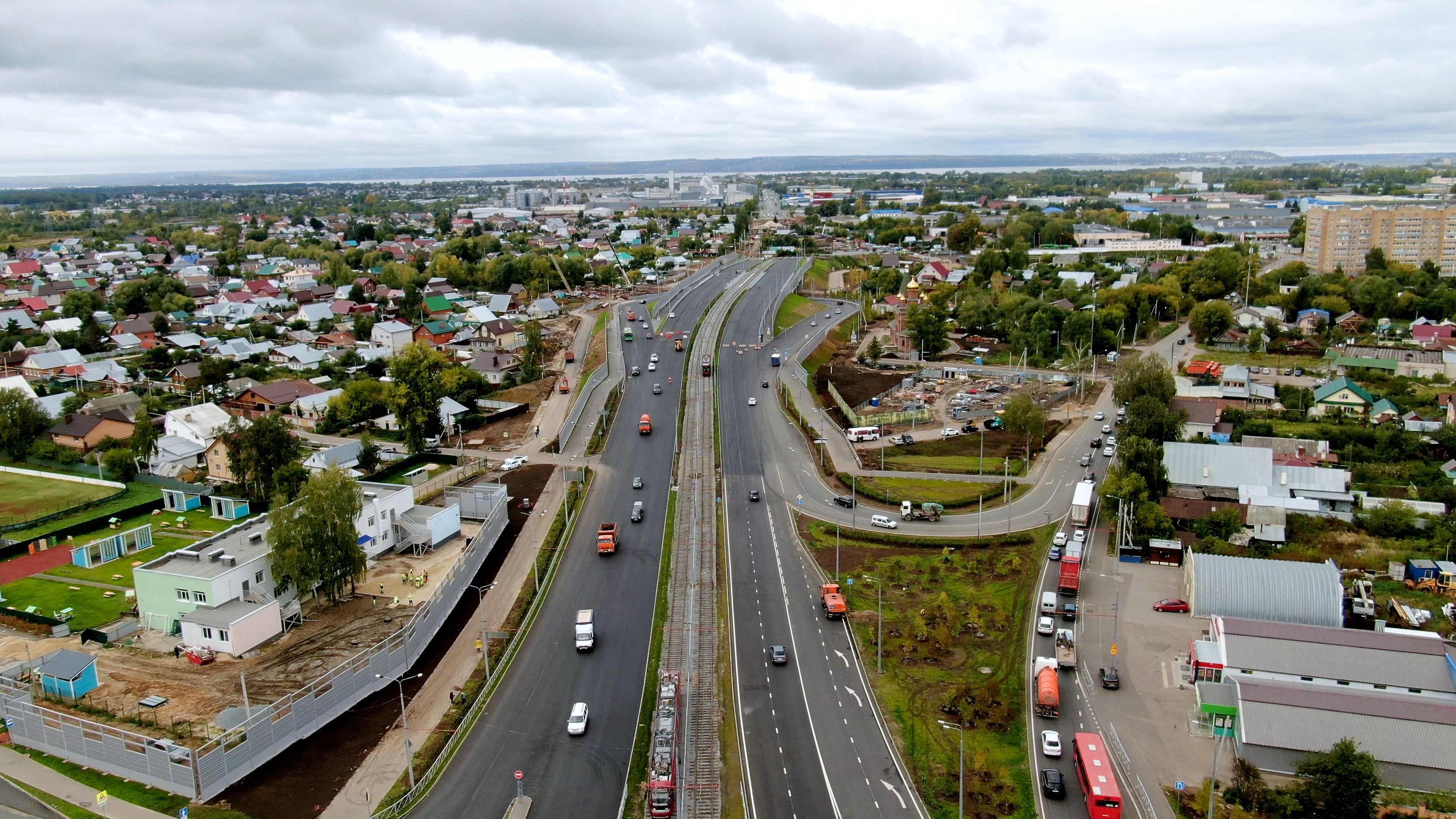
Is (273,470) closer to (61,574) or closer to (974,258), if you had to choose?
(61,574)

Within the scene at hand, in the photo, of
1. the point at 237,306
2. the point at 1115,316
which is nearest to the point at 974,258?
the point at 1115,316

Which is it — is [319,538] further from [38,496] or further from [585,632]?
[38,496]

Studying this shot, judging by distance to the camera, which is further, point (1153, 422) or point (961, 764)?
point (1153, 422)

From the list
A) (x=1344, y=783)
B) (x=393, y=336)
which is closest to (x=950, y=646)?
(x=1344, y=783)

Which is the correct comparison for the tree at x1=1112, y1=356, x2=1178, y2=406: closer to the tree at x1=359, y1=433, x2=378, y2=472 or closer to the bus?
the bus

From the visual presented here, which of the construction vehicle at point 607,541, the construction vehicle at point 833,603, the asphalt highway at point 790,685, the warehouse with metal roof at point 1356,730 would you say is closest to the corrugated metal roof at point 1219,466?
the warehouse with metal roof at point 1356,730

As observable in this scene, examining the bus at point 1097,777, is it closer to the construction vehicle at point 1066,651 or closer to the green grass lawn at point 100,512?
the construction vehicle at point 1066,651
